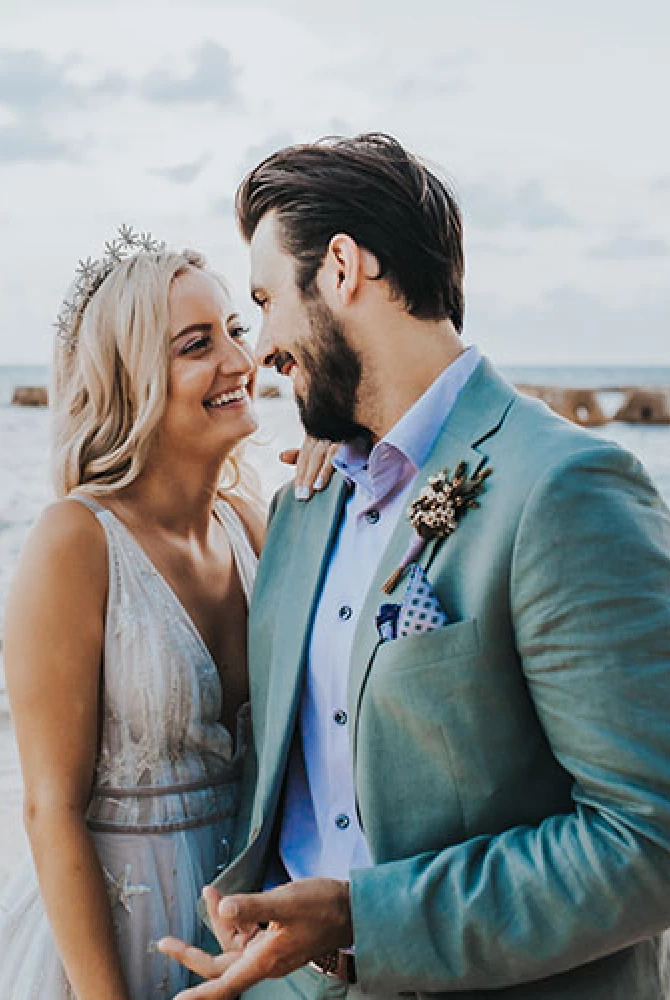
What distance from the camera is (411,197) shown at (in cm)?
209

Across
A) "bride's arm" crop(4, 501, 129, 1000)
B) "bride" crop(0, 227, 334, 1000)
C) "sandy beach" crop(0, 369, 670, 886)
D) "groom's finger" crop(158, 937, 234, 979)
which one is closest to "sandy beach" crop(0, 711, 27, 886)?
"sandy beach" crop(0, 369, 670, 886)

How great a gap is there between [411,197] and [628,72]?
96.8 ft

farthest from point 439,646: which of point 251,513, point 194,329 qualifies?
point 251,513

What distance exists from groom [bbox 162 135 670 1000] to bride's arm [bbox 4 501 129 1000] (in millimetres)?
352

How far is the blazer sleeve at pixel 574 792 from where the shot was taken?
1.60 metres

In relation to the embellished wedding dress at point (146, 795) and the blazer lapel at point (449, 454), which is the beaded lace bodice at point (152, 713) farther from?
the blazer lapel at point (449, 454)

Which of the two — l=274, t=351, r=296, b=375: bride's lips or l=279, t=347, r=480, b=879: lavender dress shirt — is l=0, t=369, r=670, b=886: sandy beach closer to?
l=274, t=351, r=296, b=375: bride's lips

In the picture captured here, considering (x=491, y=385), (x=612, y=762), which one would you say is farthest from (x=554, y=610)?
(x=491, y=385)

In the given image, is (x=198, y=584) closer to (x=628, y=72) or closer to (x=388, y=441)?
(x=388, y=441)

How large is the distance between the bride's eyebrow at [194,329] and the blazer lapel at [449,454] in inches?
31.6

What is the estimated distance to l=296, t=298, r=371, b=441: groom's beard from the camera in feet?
6.74

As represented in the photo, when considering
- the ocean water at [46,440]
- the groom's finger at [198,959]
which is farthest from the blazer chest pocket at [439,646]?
the ocean water at [46,440]

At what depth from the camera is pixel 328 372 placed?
2.06m

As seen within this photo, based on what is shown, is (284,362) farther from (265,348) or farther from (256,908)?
(256,908)
